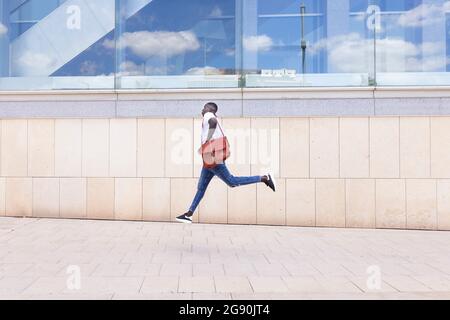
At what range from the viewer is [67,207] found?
32.6 ft

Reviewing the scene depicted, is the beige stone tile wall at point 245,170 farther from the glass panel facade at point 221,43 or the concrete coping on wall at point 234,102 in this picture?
the glass panel facade at point 221,43

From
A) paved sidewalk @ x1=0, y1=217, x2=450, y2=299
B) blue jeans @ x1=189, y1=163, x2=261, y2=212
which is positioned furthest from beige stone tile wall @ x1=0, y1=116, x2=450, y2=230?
blue jeans @ x1=189, y1=163, x2=261, y2=212

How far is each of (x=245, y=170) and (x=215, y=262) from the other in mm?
3611

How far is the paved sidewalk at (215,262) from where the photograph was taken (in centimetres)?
493

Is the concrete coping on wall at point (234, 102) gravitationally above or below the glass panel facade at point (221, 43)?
below

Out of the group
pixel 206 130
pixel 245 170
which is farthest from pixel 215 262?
pixel 245 170

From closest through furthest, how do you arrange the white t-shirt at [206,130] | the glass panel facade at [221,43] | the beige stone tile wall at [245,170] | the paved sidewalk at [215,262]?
the paved sidewalk at [215,262] → the white t-shirt at [206,130] → the beige stone tile wall at [245,170] → the glass panel facade at [221,43]

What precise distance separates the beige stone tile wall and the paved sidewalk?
1.51 feet

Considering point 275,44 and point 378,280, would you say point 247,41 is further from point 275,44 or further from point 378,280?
point 378,280

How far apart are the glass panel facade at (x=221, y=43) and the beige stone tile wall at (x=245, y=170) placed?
97 cm

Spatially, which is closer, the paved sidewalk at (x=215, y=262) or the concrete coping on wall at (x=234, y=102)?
the paved sidewalk at (x=215, y=262)

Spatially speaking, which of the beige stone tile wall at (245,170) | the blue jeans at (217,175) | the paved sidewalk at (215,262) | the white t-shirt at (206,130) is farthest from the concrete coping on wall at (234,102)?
the blue jeans at (217,175)
